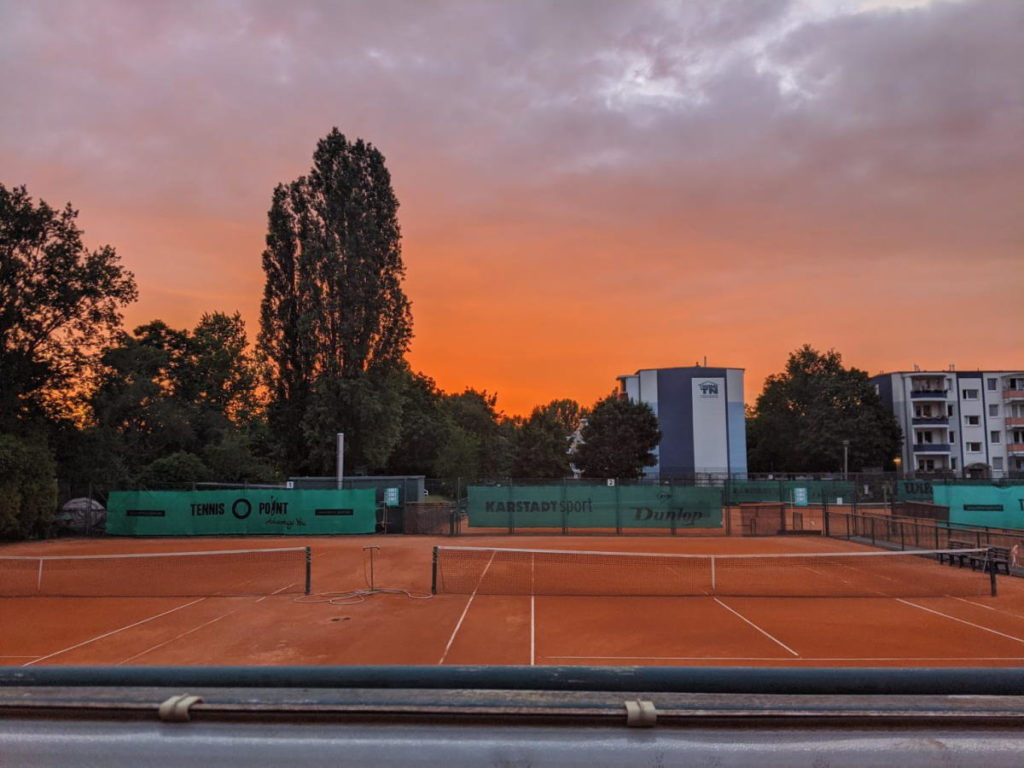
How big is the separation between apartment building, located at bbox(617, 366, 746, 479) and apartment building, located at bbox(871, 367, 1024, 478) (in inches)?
864

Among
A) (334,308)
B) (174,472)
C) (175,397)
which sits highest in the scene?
(334,308)

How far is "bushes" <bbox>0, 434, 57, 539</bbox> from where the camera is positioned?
98.7 feet

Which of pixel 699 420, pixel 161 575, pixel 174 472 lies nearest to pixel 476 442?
pixel 699 420

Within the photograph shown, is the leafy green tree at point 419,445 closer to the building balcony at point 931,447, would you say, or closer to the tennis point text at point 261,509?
the tennis point text at point 261,509

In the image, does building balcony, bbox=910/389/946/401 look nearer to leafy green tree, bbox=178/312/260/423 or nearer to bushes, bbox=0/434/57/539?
leafy green tree, bbox=178/312/260/423

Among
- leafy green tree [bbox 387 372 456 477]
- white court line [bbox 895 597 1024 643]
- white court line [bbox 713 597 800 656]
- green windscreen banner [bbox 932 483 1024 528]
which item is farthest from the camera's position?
leafy green tree [bbox 387 372 456 477]

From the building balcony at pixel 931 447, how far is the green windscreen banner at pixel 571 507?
191 feet

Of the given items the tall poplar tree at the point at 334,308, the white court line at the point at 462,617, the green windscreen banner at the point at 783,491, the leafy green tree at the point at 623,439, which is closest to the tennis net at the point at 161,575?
the white court line at the point at 462,617

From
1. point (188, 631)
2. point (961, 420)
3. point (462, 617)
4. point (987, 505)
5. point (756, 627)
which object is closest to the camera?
point (188, 631)

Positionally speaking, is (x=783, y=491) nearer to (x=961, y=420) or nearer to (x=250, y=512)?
(x=250, y=512)

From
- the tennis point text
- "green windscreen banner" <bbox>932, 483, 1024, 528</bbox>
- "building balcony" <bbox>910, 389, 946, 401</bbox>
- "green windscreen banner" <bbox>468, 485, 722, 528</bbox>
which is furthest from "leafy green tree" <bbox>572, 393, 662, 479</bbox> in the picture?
the tennis point text

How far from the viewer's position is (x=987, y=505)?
29.1 m

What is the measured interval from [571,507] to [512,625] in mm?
19734

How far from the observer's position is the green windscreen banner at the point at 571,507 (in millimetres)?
33750
